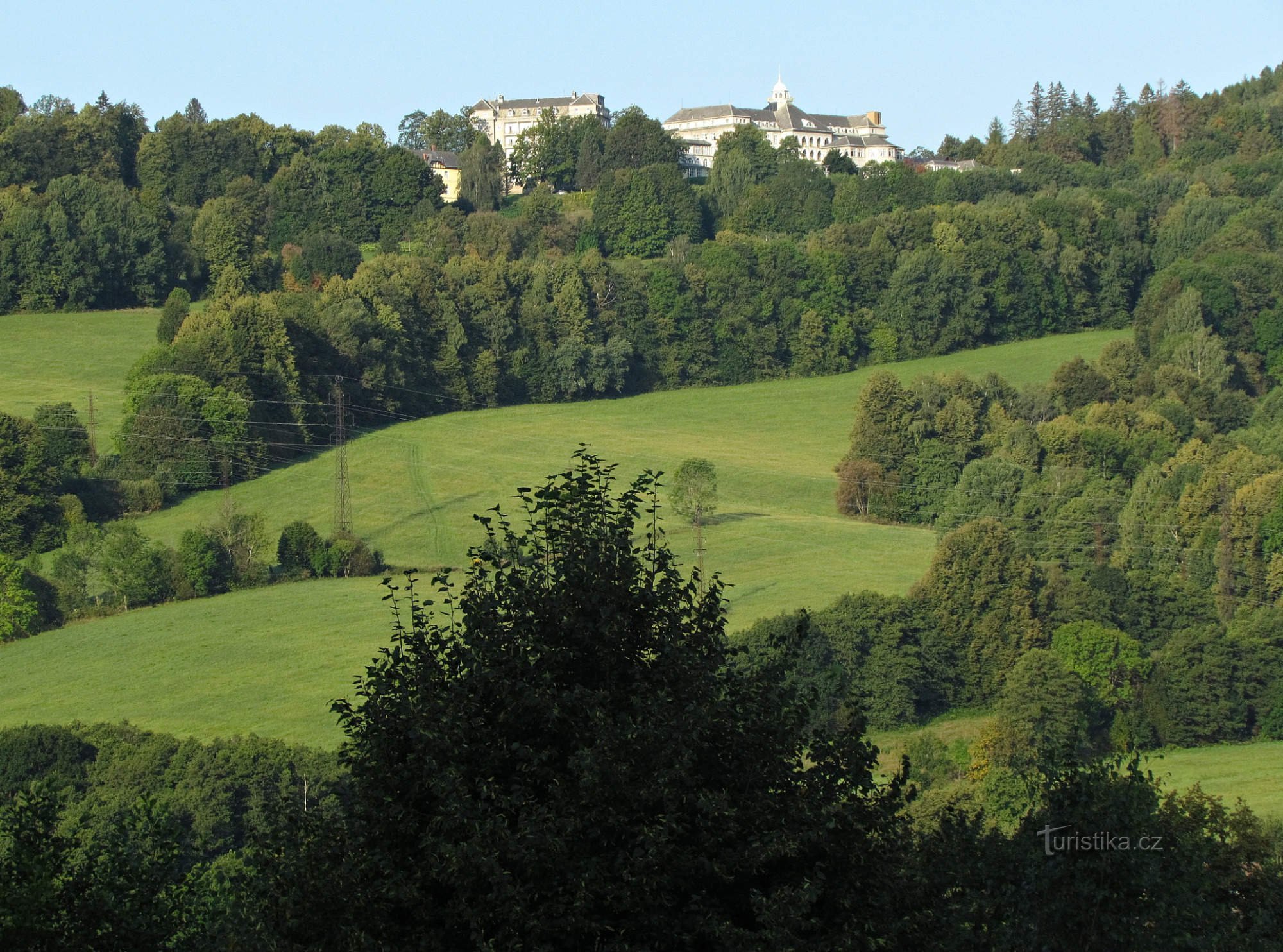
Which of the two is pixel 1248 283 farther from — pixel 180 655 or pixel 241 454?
pixel 180 655

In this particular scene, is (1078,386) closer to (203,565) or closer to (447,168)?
(203,565)

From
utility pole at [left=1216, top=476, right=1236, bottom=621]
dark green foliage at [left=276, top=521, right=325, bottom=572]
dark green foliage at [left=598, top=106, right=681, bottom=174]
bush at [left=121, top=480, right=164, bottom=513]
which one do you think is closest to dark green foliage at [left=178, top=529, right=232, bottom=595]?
dark green foliage at [left=276, top=521, right=325, bottom=572]

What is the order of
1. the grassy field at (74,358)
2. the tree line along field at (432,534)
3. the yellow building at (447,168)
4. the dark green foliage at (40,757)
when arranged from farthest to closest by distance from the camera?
the yellow building at (447,168)
the grassy field at (74,358)
the tree line along field at (432,534)
the dark green foliage at (40,757)

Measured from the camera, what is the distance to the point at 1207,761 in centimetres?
4584

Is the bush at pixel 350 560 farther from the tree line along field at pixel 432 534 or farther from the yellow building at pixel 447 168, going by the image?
the yellow building at pixel 447 168

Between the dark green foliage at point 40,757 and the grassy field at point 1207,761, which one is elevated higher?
the dark green foliage at point 40,757

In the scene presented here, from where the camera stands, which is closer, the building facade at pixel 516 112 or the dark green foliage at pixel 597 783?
the dark green foliage at pixel 597 783

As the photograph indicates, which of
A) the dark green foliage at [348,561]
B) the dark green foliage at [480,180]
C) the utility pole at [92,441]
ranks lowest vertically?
the dark green foliage at [348,561]

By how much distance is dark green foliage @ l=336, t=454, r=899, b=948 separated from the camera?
457 inches

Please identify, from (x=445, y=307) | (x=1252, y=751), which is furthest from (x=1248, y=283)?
(x=1252, y=751)

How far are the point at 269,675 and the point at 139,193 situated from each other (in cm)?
7298

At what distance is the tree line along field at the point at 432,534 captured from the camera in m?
46.6

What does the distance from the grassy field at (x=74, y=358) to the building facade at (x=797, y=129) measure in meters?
87.4

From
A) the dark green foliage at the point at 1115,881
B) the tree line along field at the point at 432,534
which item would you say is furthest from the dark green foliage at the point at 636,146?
the dark green foliage at the point at 1115,881
